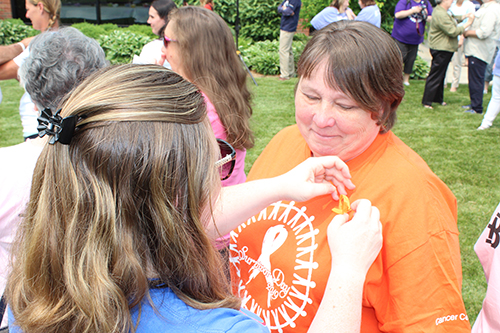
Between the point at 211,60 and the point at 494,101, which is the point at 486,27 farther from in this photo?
the point at 211,60

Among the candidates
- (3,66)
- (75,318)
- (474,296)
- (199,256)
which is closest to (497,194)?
Result: (474,296)

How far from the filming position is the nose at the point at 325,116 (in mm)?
1626

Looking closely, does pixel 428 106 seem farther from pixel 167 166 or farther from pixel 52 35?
pixel 167 166

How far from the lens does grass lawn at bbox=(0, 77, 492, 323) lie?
4.00m

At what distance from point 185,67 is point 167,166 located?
2054mm

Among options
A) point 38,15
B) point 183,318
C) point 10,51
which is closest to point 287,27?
point 38,15

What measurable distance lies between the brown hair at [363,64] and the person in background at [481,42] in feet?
24.5

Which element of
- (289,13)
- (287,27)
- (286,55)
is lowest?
(286,55)

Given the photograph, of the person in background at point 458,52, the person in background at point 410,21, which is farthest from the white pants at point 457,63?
the person in background at point 410,21

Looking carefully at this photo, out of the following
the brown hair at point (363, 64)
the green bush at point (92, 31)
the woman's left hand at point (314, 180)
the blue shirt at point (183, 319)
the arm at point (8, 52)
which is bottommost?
the green bush at point (92, 31)

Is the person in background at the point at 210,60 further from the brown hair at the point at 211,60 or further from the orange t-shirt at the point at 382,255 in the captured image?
the orange t-shirt at the point at 382,255

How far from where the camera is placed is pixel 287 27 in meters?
10.7

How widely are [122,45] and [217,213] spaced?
11.8 metres

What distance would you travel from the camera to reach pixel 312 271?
1.54 meters
